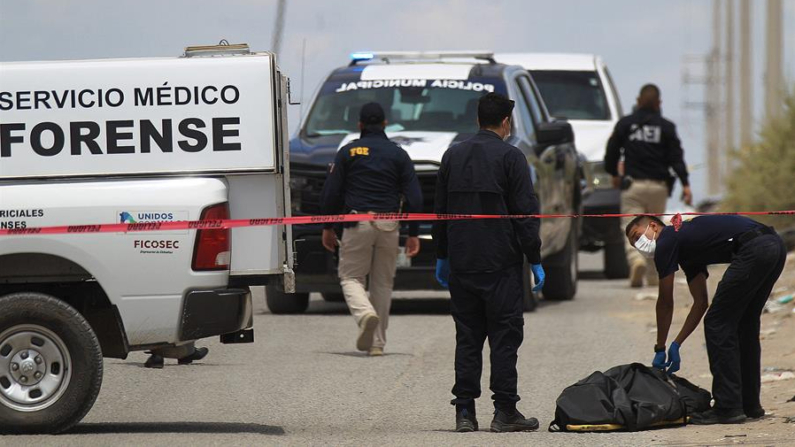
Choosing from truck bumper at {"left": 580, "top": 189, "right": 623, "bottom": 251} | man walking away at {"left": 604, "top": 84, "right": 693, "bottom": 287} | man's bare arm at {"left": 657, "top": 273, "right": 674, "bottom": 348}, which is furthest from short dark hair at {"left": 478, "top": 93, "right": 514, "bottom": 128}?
truck bumper at {"left": 580, "top": 189, "right": 623, "bottom": 251}

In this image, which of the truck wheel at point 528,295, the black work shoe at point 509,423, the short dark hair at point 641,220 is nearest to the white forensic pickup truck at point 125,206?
the black work shoe at point 509,423

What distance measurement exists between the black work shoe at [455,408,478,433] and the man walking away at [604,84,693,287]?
29.7 feet

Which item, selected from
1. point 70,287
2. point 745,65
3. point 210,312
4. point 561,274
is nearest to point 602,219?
point 561,274

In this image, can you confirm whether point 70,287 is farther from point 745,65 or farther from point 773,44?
point 745,65

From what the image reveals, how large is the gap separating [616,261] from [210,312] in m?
12.8

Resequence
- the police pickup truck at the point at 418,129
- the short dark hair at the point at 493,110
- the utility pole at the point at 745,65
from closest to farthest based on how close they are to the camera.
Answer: the short dark hair at the point at 493,110
the police pickup truck at the point at 418,129
the utility pole at the point at 745,65

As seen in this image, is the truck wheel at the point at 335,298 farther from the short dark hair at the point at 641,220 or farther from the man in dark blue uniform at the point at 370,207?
the short dark hair at the point at 641,220

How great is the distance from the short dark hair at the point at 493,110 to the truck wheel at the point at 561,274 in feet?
25.8

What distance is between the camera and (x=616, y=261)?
67.7ft

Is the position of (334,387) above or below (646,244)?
below

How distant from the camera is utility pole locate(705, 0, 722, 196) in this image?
226 ft

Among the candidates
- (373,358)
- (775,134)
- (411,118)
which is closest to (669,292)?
(373,358)

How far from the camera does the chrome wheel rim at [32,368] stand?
841 cm

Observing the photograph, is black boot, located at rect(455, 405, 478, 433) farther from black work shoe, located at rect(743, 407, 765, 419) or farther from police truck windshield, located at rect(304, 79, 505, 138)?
police truck windshield, located at rect(304, 79, 505, 138)
